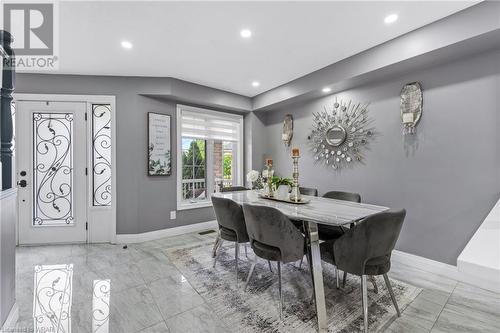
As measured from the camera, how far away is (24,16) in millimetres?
2104

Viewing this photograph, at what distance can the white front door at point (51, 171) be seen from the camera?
3287mm

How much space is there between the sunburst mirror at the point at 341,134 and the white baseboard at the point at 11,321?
3.73 m

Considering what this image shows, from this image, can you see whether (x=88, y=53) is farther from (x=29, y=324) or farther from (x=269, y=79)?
(x=29, y=324)

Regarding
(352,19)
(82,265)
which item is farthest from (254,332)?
(352,19)

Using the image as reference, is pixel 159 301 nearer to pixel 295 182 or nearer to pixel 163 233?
pixel 295 182

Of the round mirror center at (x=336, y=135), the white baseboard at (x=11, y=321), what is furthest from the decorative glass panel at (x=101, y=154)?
the round mirror center at (x=336, y=135)

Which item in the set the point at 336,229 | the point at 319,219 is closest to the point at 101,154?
the point at 319,219

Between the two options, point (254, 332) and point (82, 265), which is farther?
point (82, 265)

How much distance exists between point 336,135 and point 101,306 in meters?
3.41

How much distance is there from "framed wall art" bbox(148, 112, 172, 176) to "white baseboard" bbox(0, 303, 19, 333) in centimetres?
214

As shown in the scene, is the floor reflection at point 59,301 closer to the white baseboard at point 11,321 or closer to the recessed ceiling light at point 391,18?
the white baseboard at point 11,321

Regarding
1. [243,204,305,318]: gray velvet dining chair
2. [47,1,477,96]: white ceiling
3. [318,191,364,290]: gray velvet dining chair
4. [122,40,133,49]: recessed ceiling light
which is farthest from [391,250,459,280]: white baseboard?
[122,40,133,49]: recessed ceiling light

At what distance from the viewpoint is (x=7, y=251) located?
1.69 m

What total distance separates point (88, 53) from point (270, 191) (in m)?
2.77
